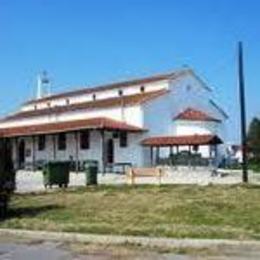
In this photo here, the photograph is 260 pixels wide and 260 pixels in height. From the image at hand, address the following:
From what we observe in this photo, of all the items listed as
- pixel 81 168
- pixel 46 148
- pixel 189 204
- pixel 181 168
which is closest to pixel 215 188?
pixel 189 204

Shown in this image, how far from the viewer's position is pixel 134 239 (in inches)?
594

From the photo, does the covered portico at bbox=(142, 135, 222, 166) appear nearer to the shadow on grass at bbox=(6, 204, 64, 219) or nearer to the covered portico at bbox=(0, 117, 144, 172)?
the covered portico at bbox=(0, 117, 144, 172)

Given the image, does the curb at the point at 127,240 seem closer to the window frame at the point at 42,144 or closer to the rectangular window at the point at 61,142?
the rectangular window at the point at 61,142

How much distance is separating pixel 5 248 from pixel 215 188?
13.5 m

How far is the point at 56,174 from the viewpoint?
3175 centimetres

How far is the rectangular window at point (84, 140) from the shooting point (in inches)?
2432

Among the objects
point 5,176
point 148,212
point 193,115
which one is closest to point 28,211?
point 5,176

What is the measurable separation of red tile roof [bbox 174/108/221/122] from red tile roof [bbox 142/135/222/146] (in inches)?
157

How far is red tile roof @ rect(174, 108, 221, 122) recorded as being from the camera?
63062mm

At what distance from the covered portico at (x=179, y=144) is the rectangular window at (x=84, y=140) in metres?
4.60

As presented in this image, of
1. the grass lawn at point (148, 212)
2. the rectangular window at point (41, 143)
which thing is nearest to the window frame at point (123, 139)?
the rectangular window at point (41, 143)

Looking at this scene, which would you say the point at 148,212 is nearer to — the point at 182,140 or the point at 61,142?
the point at 182,140

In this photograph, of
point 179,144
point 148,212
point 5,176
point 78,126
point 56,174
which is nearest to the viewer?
point 5,176

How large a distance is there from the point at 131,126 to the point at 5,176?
4092 centimetres
